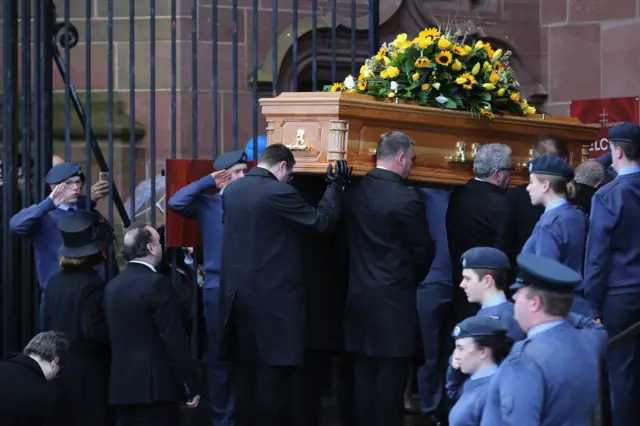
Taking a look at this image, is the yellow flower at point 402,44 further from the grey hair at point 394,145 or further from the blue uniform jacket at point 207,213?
the blue uniform jacket at point 207,213

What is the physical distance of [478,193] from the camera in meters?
8.21

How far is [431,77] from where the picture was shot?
820cm

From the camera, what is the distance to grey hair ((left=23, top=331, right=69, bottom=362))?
7.05 meters

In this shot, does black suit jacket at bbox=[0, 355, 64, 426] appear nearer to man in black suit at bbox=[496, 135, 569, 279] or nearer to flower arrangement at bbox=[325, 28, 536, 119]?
flower arrangement at bbox=[325, 28, 536, 119]

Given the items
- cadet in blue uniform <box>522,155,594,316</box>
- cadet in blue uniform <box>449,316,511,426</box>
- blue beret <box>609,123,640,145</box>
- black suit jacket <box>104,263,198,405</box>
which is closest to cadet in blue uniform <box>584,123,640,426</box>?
blue beret <box>609,123,640,145</box>

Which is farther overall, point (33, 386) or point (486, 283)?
point (33, 386)

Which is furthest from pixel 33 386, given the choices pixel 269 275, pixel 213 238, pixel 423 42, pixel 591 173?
pixel 591 173

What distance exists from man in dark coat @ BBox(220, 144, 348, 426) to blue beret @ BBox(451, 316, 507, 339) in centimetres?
209

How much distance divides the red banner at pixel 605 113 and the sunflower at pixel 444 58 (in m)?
4.10

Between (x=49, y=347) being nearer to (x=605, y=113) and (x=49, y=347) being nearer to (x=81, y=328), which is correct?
(x=81, y=328)

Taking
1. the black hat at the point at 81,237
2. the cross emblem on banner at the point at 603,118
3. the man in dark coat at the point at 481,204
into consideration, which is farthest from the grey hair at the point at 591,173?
the cross emblem on banner at the point at 603,118

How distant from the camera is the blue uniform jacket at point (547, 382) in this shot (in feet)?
15.9

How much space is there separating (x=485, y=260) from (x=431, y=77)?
2.07m

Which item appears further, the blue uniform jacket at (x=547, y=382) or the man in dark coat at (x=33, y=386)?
the man in dark coat at (x=33, y=386)
